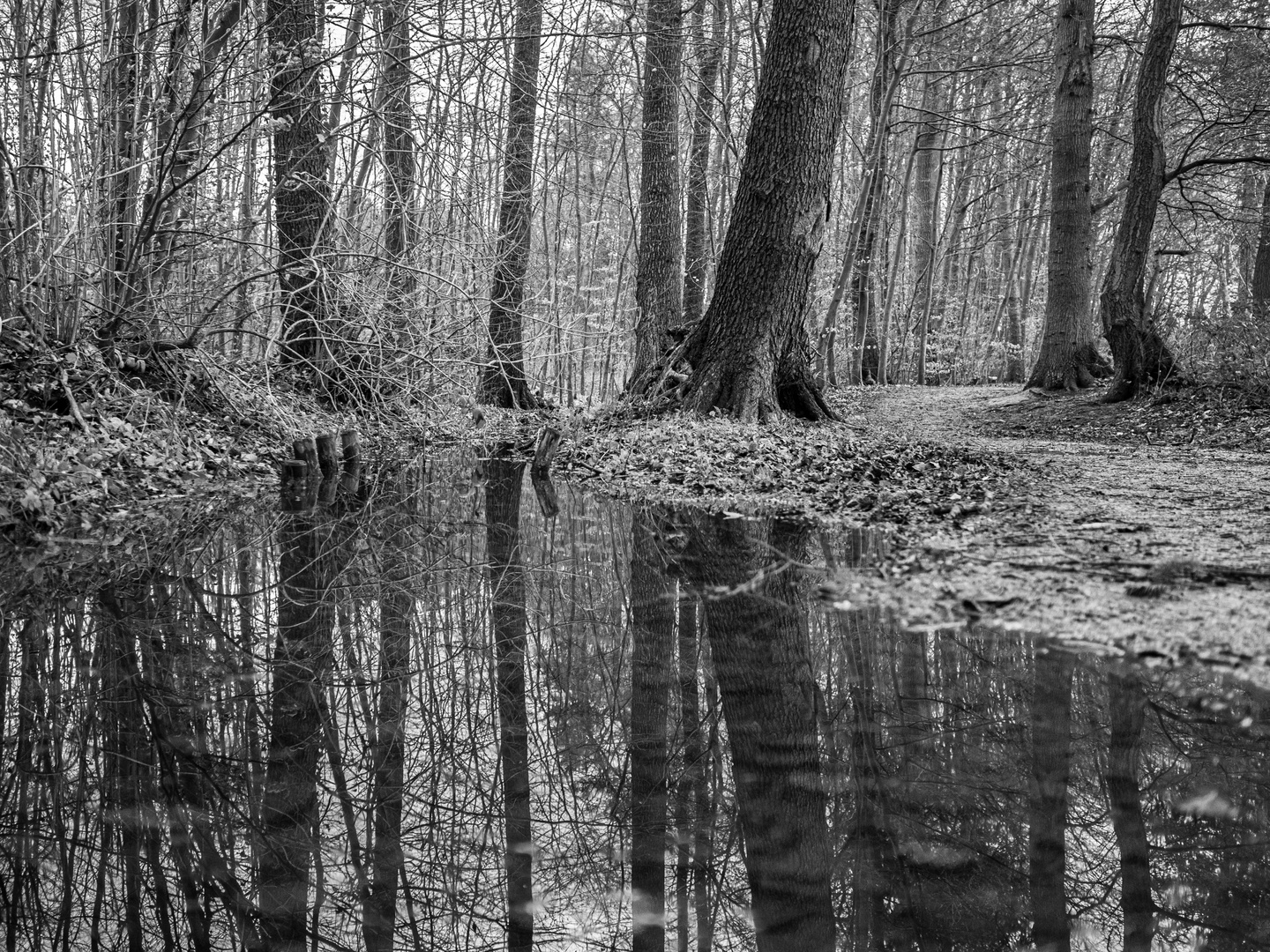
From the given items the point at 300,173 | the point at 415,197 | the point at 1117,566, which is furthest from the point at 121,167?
the point at 1117,566

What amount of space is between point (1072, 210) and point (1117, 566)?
1141 cm

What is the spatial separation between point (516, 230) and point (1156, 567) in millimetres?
9243

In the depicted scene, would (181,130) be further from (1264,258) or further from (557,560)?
(1264,258)

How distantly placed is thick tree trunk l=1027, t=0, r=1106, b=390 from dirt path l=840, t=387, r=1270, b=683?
707cm

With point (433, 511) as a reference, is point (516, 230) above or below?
above

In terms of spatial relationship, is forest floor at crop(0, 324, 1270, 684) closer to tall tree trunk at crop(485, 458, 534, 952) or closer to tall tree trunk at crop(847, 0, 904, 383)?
tall tree trunk at crop(485, 458, 534, 952)

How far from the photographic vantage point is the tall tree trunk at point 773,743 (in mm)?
1703

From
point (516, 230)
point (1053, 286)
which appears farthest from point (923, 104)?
point (516, 230)

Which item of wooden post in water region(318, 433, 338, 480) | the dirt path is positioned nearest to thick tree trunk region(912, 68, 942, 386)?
the dirt path

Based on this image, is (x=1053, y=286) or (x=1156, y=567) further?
(x=1053, y=286)

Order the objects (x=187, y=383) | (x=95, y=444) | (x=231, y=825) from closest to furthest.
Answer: (x=231, y=825)
(x=95, y=444)
(x=187, y=383)

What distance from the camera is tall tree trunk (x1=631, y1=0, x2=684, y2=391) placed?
11.8 m

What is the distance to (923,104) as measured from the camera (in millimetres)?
19703

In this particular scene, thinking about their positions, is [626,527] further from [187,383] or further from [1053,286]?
[1053,286]
